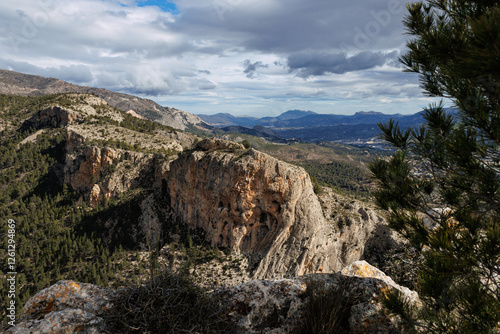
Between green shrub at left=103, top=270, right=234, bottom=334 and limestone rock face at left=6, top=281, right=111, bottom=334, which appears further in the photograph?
limestone rock face at left=6, top=281, right=111, bottom=334

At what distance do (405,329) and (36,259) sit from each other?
2645 inches

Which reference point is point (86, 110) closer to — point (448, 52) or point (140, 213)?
point (140, 213)

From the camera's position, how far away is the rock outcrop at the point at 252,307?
182 inches

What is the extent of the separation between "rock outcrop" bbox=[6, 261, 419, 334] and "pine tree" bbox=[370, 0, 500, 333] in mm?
793

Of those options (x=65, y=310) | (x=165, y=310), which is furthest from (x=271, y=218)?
(x=165, y=310)

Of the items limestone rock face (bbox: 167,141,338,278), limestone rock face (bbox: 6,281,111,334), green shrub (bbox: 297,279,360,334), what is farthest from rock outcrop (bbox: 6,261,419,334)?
limestone rock face (bbox: 167,141,338,278)

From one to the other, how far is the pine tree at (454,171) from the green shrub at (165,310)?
3707 millimetres

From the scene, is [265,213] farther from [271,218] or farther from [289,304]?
[289,304]

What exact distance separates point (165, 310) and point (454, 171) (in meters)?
6.58

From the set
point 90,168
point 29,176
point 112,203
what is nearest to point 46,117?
point 29,176

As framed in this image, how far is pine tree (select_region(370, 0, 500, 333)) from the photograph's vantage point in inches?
149

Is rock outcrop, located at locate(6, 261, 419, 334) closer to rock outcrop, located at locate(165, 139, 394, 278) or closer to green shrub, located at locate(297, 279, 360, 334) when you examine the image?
green shrub, located at locate(297, 279, 360, 334)

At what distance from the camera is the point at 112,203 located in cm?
6103

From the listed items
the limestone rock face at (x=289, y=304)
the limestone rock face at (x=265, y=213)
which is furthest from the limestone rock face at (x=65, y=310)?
the limestone rock face at (x=265, y=213)
